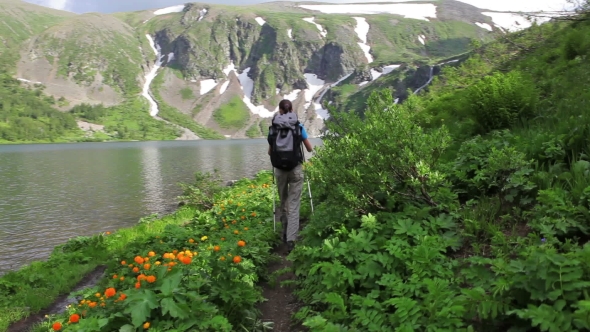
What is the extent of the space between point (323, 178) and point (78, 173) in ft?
169

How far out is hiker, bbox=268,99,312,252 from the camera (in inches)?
324

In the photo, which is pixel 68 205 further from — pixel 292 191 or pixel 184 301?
pixel 184 301

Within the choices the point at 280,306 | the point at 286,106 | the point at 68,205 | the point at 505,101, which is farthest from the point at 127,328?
the point at 68,205

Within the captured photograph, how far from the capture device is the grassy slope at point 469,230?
10.1 ft

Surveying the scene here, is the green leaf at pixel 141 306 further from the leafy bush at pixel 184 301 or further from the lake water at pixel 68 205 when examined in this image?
the lake water at pixel 68 205

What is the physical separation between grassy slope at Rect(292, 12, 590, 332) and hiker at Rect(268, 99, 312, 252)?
929mm

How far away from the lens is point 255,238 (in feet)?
27.6

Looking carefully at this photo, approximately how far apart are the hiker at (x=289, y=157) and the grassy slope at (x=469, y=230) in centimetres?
93

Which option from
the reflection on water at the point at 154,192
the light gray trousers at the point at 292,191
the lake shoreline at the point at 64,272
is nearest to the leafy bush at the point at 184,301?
the light gray trousers at the point at 292,191

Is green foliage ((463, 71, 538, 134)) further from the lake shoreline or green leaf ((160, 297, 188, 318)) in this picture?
green leaf ((160, 297, 188, 318))

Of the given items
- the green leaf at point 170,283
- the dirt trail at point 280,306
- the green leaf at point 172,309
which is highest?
the green leaf at point 170,283

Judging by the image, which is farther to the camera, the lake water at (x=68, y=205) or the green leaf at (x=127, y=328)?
the lake water at (x=68, y=205)

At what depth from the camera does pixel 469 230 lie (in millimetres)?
4984

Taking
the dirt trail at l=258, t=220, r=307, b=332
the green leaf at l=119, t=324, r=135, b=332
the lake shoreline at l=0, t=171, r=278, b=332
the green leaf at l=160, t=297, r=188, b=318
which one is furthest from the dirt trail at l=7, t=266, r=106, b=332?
the green leaf at l=160, t=297, r=188, b=318
